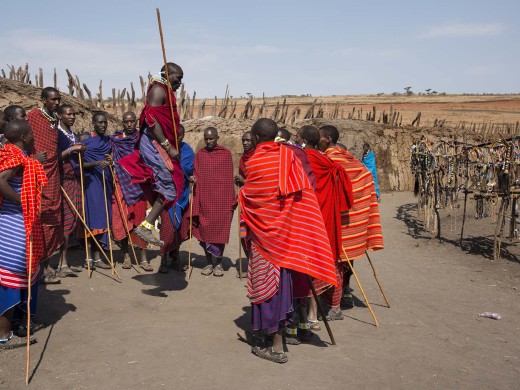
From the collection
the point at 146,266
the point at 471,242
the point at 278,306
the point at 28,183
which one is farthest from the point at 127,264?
the point at 471,242

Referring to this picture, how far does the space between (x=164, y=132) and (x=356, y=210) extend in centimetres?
237

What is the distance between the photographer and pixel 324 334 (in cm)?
560

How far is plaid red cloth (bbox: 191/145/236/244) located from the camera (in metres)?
8.04

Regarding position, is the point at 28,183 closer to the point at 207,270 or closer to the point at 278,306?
the point at 278,306

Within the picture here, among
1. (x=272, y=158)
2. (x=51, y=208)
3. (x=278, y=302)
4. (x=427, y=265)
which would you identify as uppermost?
(x=272, y=158)

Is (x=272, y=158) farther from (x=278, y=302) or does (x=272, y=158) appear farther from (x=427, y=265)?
(x=427, y=265)

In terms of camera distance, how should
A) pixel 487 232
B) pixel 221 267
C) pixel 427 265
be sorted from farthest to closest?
1. pixel 487 232
2. pixel 427 265
3. pixel 221 267

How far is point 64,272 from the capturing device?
24.0ft

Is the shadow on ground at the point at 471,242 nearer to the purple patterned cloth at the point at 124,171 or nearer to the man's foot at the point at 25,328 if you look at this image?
the purple patterned cloth at the point at 124,171

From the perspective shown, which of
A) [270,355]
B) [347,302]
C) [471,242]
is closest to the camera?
[270,355]

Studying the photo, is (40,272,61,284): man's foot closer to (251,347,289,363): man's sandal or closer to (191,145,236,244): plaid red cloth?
(191,145,236,244): plaid red cloth

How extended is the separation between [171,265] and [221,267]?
80cm

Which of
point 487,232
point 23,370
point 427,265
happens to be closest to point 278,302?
point 23,370

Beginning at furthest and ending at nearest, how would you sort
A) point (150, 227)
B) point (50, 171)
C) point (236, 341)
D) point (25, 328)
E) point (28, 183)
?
point (50, 171)
point (150, 227)
point (236, 341)
point (25, 328)
point (28, 183)
